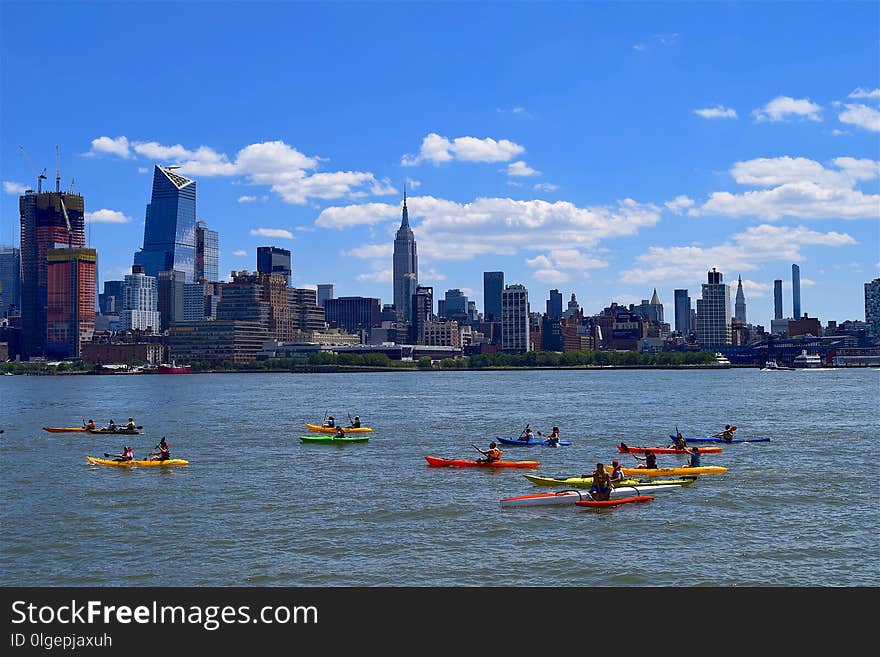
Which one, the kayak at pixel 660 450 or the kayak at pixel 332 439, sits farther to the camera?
the kayak at pixel 332 439

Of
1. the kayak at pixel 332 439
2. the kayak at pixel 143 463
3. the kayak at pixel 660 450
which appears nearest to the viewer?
A: the kayak at pixel 143 463

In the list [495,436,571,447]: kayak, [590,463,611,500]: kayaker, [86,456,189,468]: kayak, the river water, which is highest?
[590,463,611,500]: kayaker

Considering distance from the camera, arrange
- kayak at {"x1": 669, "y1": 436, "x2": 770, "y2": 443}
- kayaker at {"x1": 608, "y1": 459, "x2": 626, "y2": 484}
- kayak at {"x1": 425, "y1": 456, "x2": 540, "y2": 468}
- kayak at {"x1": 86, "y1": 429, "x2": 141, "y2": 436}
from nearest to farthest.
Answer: kayaker at {"x1": 608, "y1": 459, "x2": 626, "y2": 484}, kayak at {"x1": 425, "y1": 456, "x2": 540, "y2": 468}, kayak at {"x1": 669, "y1": 436, "x2": 770, "y2": 443}, kayak at {"x1": 86, "y1": 429, "x2": 141, "y2": 436}

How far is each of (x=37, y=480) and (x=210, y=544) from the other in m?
24.6

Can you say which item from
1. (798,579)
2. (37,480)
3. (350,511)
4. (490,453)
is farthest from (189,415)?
(798,579)

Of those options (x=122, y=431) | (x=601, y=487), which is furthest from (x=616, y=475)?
(x=122, y=431)

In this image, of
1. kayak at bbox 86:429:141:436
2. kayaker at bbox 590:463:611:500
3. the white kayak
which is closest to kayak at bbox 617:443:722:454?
the white kayak

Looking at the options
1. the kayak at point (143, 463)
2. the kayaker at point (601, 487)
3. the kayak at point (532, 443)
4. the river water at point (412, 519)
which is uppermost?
the kayaker at point (601, 487)

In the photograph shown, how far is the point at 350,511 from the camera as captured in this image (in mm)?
43594

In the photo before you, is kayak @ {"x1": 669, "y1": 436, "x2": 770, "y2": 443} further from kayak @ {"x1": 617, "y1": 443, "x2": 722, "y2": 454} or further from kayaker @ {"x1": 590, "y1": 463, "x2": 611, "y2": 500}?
kayaker @ {"x1": 590, "y1": 463, "x2": 611, "y2": 500}

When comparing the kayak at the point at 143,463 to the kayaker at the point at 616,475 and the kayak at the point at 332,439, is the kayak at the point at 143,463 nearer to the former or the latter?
the kayak at the point at 332,439

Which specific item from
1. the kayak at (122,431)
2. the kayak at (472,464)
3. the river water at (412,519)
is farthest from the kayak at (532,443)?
the kayak at (122,431)
